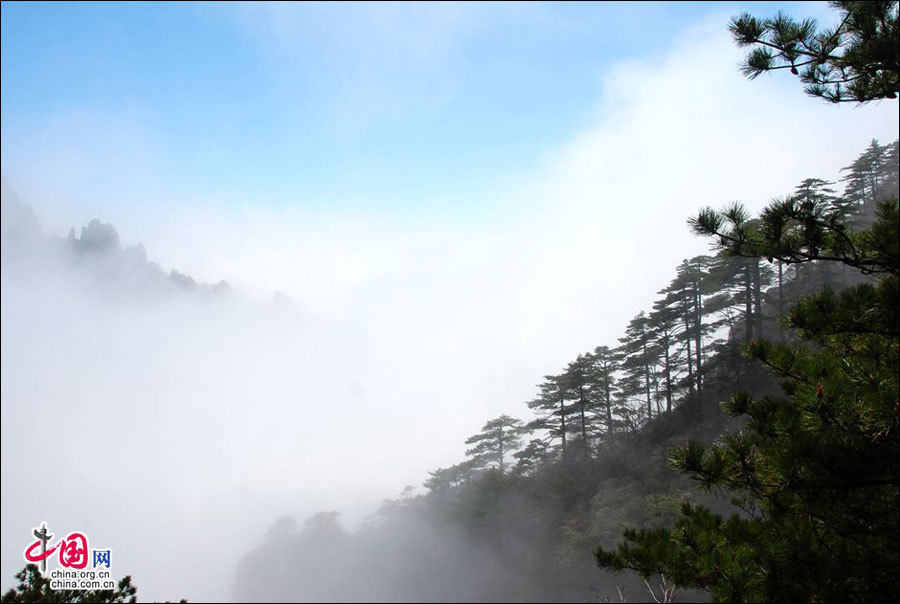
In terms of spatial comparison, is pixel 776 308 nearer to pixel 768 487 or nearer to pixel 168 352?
pixel 768 487

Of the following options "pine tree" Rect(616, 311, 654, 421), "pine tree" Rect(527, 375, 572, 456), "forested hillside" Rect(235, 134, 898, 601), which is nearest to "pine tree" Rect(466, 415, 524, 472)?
"forested hillside" Rect(235, 134, 898, 601)

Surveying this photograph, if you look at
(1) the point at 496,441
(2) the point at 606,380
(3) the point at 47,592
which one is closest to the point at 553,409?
(2) the point at 606,380

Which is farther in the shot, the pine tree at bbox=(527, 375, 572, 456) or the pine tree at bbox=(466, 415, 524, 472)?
the pine tree at bbox=(466, 415, 524, 472)

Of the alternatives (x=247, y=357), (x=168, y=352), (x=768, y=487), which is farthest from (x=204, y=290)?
(x=768, y=487)

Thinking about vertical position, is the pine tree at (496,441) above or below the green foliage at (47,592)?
below

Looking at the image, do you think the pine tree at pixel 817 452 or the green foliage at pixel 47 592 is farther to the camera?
the green foliage at pixel 47 592

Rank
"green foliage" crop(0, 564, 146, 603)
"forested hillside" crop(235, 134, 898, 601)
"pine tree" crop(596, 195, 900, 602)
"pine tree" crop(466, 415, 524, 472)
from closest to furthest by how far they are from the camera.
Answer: "pine tree" crop(596, 195, 900, 602) → "green foliage" crop(0, 564, 146, 603) → "forested hillside" crop(235, 134, 898, 601) → "pine tree" crop(466, 415, 524, 472)

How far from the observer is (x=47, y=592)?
578 centimetres

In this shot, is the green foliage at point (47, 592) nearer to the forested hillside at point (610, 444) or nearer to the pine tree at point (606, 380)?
the forested hillside at point (610, 444)

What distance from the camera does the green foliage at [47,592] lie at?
5632 millimetres

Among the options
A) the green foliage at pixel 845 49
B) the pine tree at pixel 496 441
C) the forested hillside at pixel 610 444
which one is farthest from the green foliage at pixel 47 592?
the pine tree at pixel 496 441

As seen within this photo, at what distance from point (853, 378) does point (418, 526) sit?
106ft

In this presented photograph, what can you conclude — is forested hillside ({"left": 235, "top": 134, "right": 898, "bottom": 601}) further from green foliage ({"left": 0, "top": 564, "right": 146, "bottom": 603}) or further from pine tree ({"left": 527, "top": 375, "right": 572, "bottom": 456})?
green foliage ({"left": 0, "top": 564, "right": 146, "bottom": 603})

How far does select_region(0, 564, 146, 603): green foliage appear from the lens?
563 cm
